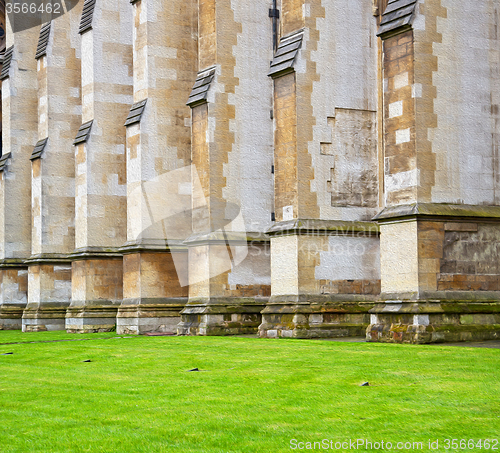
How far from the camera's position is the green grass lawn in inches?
238

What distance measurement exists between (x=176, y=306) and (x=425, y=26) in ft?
33.2

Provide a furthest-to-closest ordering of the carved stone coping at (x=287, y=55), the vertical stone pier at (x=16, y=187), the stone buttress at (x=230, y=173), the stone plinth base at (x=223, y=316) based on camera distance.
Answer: the vertical stone pier at (x=16, y=187)
the stone buttress at (x=230, y=173)
the stone plinth base at (x=223, y=316)
the carved stone coping at (x=287, y=55)

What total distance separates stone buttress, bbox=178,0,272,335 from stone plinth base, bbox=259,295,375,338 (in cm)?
225

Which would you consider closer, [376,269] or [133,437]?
[133,437]

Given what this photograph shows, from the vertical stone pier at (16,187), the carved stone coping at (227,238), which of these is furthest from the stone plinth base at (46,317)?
the carved stone coping at (227,238)

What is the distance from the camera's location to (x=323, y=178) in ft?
55.6

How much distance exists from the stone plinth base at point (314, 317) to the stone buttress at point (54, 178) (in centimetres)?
1162

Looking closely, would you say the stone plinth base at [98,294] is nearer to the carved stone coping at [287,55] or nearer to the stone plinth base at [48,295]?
the stone plinth base at [48,295]

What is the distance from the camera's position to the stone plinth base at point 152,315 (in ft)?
70.4

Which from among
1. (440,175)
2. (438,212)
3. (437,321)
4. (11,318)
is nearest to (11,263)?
(11,318)

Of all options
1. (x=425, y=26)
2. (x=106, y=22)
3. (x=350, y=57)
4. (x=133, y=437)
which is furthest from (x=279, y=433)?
(x=106, y=22)

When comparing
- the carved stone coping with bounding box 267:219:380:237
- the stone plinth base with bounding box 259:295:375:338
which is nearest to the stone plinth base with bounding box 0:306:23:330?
the stone plinth base with bounding box 259:295:375:338

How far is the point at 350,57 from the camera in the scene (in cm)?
1752

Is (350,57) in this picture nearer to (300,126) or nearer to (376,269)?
(300,126)
